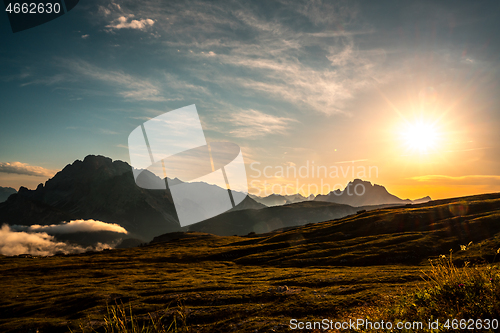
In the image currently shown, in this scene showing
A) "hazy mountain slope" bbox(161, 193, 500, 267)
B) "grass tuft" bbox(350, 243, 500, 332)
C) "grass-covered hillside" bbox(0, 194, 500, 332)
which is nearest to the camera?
"grass tuft" bbox(350, 243, 500, 332)

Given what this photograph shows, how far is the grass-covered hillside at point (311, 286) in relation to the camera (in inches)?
346

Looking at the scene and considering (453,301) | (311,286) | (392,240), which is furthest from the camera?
Result: (392,240)

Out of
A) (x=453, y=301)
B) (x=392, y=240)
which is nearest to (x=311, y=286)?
(x=453, y=301)

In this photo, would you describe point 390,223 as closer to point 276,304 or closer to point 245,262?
point 245,262

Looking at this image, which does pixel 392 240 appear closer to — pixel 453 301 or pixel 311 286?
pixel 311 286

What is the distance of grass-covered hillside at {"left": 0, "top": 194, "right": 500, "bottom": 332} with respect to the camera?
879 cm

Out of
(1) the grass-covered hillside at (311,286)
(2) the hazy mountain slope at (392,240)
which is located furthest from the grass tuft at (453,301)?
(2) the hazy mountain slope at (392,240)

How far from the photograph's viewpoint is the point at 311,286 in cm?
3675

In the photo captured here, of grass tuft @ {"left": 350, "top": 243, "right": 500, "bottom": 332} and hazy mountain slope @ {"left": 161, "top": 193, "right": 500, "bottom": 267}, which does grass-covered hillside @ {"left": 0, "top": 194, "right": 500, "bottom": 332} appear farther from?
hazy mountain slope @ {"left": 161, "top": 193, "right": 500, "bottom": 267}

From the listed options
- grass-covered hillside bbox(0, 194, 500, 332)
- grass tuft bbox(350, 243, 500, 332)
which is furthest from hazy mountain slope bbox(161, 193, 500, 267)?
grass tuft bbox(350, 243, 500, 332)

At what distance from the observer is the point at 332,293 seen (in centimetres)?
3011

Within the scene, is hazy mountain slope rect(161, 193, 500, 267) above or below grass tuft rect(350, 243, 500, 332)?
below

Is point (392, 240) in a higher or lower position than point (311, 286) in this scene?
higher

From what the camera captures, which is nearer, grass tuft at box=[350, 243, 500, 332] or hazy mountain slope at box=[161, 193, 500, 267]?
grass tuft at box=[350, 243, 500, 332]
